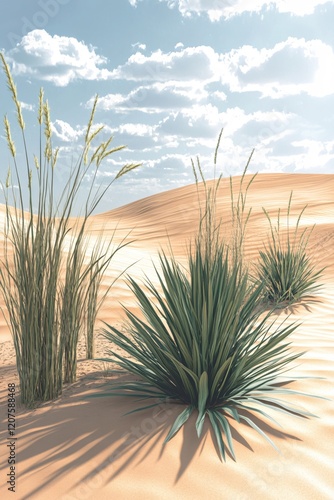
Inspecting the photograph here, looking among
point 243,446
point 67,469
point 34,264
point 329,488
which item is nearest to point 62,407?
point 67,469

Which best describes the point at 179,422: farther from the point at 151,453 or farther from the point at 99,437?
the point at 99,437

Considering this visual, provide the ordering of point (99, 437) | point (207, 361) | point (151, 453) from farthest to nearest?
point (207, 361) → point (99, 437) → point (151, 453)

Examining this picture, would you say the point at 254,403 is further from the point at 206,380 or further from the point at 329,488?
the point at 329,488

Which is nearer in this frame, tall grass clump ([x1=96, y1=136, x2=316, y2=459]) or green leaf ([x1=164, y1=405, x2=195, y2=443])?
green leaf ([x1=164, y1=405, x2=195, y2=443])

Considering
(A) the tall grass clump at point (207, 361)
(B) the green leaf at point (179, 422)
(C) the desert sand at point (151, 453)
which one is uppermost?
(A) the tall grass clump at point (207, 361)

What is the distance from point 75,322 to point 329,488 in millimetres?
1527

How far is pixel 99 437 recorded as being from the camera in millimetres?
2156

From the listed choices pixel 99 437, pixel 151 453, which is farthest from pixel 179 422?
pixel 99 437

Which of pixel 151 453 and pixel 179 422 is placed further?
pixel 179 422

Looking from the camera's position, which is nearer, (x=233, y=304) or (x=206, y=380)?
(x=206, y=380)

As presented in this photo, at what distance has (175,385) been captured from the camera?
2543 millimetres

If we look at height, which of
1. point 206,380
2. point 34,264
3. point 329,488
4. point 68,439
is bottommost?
point 329,488

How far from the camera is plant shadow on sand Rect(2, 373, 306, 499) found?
1948 mm

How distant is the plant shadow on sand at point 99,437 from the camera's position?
1.95 metres
